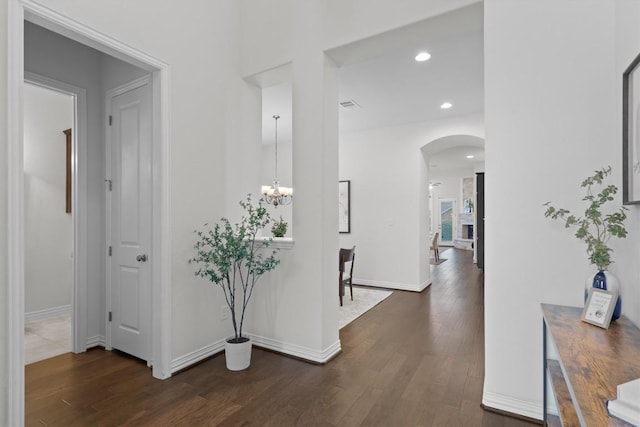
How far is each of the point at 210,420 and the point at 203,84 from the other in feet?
8.63

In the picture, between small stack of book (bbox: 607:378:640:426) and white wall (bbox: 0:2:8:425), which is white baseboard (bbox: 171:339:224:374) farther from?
small stack of book (bbox: 607:378:640:426)

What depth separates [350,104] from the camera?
15.4ft

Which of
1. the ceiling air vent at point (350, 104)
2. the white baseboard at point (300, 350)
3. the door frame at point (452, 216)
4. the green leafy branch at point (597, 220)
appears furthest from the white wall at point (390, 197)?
the door frame at point (452, 216)

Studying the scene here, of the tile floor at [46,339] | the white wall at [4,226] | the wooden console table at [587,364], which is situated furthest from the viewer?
the tile floor at [46,339]

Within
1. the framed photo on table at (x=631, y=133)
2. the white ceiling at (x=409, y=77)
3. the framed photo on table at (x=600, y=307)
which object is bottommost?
the framed photo on table at (x=600, y=307)

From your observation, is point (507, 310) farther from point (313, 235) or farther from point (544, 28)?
point (544, 28)

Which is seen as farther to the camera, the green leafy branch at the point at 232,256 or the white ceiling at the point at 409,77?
the green leafy branch at the point at 232,256

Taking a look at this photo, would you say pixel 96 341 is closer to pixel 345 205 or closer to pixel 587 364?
pixel 587 364

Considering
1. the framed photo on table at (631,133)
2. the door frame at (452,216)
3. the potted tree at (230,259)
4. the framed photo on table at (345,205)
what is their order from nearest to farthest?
the framed photo on table at (631,133) < the potted tree at (230,259) < the framed photo on table at (345,205) < the door frame at (452,216)

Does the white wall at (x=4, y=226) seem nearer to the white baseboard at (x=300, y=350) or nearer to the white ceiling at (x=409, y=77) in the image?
the white baseboard at (x=300, y=350)

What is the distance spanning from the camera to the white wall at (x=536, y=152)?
180 cm

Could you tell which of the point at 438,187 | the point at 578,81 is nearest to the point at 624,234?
the point at 578,81

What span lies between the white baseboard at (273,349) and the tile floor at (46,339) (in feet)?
4.28

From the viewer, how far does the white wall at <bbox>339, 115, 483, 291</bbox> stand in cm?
545
